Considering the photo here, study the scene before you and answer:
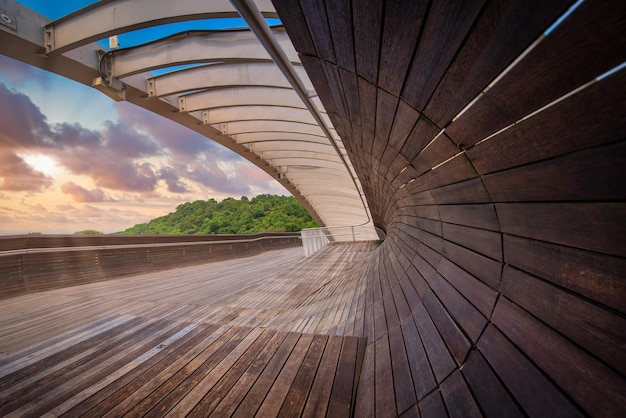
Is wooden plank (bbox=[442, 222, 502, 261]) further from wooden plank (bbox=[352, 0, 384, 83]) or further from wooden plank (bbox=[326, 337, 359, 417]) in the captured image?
wooden plank (bbox=[326, 337, 359, 417])

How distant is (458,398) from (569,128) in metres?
1.24

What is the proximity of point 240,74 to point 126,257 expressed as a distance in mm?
6351

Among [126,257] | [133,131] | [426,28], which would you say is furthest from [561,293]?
[133,131]

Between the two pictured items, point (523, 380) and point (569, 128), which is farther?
point (523, 380)

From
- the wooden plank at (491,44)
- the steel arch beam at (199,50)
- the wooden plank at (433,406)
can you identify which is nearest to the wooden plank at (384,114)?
the wooden plank at (491,44)

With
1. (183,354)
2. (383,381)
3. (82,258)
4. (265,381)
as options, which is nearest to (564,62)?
(383,381)

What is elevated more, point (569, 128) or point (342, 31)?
point (342, 31)

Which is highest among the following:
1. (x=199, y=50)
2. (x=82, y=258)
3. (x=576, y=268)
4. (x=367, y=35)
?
(x=199, y=50)

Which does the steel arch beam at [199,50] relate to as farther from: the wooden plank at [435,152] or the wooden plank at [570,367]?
the wooden plank at [570,367]

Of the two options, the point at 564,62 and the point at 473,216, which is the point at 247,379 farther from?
the point at 564,62

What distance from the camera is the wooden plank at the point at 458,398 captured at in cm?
122

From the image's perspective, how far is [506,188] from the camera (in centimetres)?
126

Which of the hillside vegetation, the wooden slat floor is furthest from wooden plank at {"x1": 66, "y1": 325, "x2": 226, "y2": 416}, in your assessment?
the hillside vegetation

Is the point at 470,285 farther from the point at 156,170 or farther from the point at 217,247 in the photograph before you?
the point at 156,170
